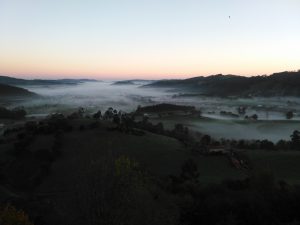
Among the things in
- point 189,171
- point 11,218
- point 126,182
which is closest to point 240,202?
point 126,182

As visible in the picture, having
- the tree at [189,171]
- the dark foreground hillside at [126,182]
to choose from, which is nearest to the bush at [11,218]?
the dark foreground hillside at [126,182]

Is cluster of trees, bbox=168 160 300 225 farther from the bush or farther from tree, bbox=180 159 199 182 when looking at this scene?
the bush

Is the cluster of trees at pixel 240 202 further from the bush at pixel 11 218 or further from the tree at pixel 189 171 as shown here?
the bush at pixel 11 218

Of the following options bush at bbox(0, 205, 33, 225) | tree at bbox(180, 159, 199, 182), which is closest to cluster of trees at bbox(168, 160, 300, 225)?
tree at bbox(180, 159, 199, 182)

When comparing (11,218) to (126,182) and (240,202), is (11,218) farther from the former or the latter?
(240,202)

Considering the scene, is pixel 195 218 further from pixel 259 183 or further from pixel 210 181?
pixel 210 181

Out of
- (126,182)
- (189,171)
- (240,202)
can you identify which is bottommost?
(189,171)

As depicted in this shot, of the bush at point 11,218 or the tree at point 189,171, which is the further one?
the tree at point 189,171

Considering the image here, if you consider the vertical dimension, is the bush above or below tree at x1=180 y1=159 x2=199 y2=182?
above
